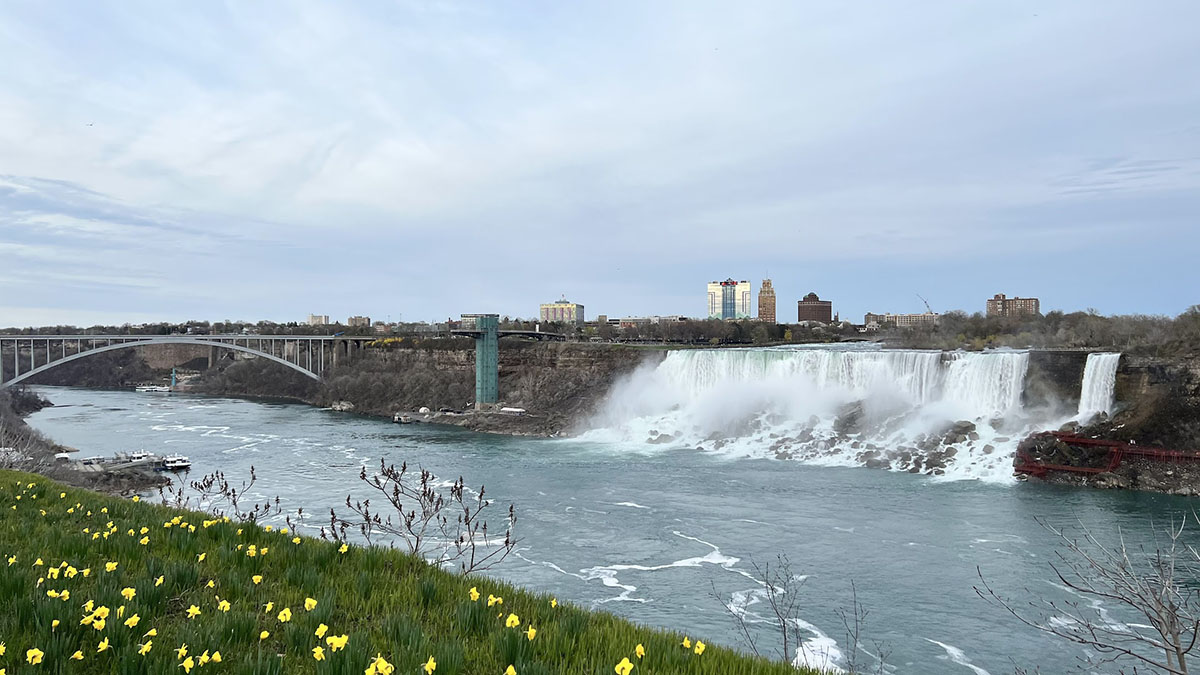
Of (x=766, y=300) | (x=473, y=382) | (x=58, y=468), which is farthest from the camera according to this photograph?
(x=766, y=300)

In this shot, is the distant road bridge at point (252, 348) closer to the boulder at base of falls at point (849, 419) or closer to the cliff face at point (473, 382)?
the cliff face at point (473, 382)

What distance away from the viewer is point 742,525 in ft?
64.0

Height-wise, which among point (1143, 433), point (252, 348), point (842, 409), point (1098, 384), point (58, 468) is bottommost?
point (58, 468)

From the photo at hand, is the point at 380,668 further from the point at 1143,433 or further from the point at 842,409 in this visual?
the point at 842,409

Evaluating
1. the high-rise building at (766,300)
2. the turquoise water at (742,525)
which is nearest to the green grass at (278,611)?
the turquoise water at (742,525)

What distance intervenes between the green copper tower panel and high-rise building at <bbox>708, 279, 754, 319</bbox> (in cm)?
7807

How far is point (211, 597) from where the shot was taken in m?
3.88

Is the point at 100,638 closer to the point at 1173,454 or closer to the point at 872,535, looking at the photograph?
the point at 872,535

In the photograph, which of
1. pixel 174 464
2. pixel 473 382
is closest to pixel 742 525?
pixel 174 464

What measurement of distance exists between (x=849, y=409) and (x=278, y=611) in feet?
109

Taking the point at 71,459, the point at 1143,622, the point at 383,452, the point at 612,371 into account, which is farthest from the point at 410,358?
the point at 1143,622

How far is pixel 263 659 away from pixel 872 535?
1786 cm

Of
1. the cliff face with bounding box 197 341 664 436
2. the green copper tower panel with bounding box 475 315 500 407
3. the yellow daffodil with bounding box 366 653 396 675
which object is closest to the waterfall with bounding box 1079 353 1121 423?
the cliff face with bounding box 197 341 664 436

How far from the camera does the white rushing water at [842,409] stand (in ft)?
95.5
